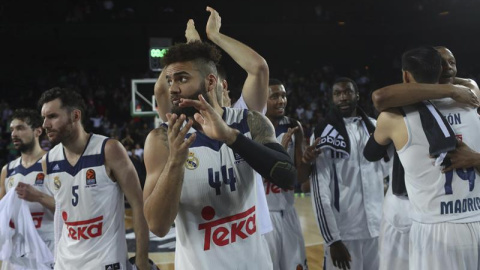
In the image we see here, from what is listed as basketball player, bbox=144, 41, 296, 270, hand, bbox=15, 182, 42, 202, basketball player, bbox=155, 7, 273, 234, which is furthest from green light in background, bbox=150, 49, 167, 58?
basketball player, bbox=144, 41, 296, 270

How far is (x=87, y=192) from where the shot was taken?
13.1 feet

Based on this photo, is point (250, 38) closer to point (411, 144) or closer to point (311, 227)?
point (311, 227)

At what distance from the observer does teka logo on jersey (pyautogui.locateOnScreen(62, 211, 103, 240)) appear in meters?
3.97

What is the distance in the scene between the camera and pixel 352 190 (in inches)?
190

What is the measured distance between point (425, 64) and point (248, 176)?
1462mm

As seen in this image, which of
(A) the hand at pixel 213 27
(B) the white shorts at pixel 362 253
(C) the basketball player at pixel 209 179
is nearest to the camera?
(C) the basketball player at pixel 209 179

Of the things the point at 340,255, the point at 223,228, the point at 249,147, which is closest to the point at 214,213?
the point at 223,228

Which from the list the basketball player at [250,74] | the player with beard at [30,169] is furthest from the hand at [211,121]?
the player with beard at [30,169]

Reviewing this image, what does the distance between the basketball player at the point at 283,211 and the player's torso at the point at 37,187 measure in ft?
7.37

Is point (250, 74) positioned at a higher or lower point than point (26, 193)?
higher

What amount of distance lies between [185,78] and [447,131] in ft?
5.58

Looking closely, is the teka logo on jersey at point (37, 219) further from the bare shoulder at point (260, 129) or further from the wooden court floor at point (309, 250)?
the bare shoulder at point (260, 129)

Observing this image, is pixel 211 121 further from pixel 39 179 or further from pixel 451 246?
pixel 39 179

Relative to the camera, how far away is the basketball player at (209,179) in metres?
2.52
